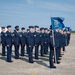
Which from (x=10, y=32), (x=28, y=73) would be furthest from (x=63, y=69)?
(x=10, y=32)

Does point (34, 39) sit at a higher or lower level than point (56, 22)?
lower

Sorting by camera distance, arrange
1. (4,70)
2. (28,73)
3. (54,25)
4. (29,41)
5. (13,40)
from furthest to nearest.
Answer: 1. (13,40)
2. (29,41)
3. (54,25)
4. (4,70)
5. (28,73)

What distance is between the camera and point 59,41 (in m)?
15.1

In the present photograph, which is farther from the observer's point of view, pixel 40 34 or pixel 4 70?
pixel 40 34

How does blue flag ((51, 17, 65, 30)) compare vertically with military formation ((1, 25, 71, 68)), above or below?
above

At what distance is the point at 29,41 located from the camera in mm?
14844

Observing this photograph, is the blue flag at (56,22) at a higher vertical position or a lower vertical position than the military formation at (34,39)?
higher

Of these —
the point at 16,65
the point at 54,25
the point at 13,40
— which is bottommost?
the point at 16,65

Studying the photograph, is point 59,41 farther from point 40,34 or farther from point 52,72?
point 52,72

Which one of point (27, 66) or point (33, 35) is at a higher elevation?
point (33, 35)

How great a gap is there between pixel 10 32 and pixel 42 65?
2.78 metres

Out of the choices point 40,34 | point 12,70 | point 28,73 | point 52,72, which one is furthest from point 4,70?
point 40,34

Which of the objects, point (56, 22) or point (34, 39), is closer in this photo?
point (56, 22)

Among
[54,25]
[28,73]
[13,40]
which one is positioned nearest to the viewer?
[28,73]
